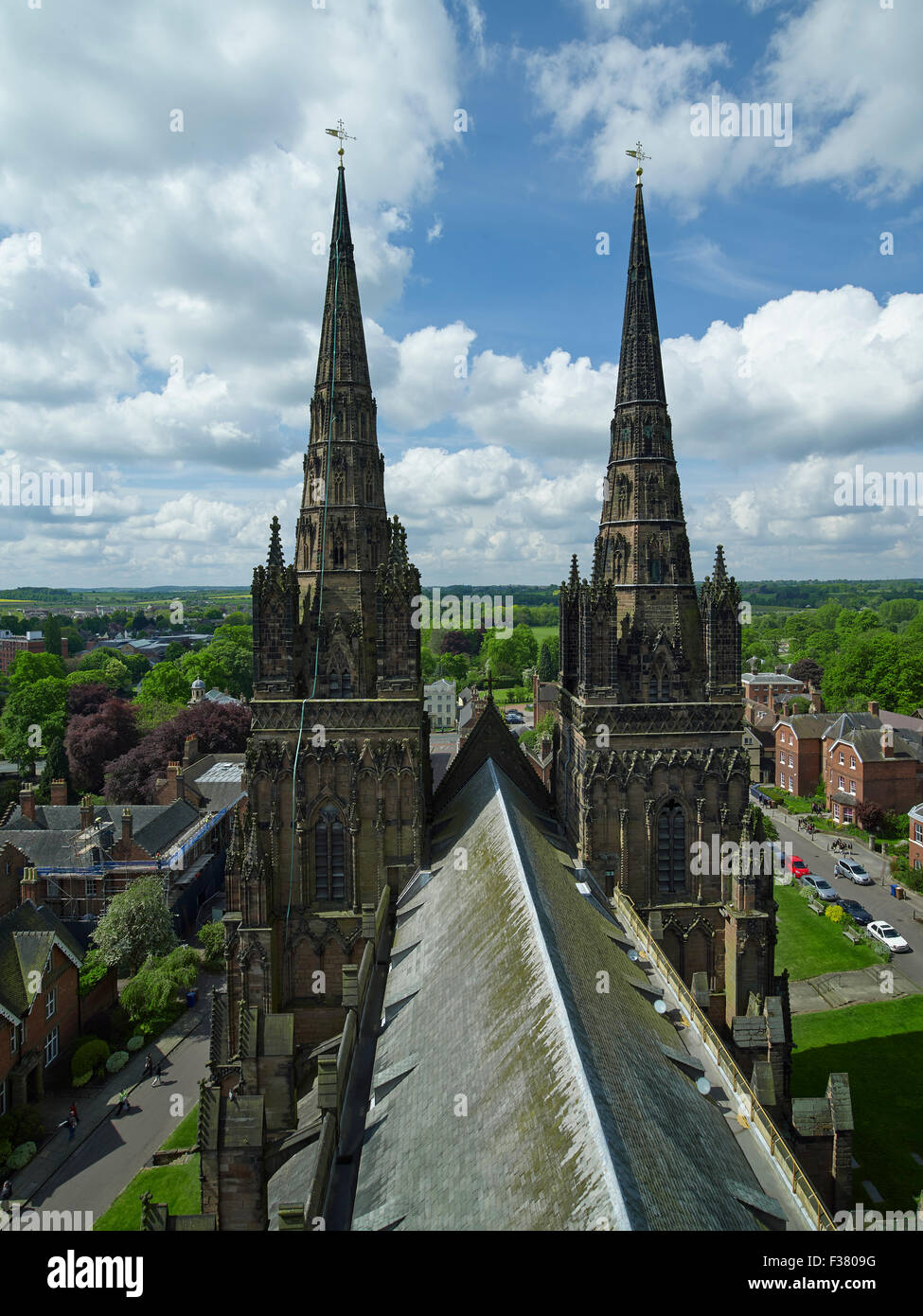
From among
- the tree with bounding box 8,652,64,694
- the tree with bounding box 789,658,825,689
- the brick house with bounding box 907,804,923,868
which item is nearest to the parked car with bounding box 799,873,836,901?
the brick house with bounding box 907,804,923,868

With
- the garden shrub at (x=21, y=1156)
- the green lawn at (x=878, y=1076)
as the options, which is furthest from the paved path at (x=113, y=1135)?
the green lawn at (x=878, y=1076)

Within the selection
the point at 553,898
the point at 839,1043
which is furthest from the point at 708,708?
the point at 839,1043

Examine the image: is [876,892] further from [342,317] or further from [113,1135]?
[342,317]

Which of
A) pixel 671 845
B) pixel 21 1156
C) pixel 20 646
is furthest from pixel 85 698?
pixel 671 845

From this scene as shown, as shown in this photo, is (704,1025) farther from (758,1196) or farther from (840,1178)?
(758,1196)

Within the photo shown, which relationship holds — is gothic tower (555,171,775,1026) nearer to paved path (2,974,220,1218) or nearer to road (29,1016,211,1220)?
road (29,1016,211,1220)

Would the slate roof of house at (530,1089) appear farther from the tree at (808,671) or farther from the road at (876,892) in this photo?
the tree at (808,671)
